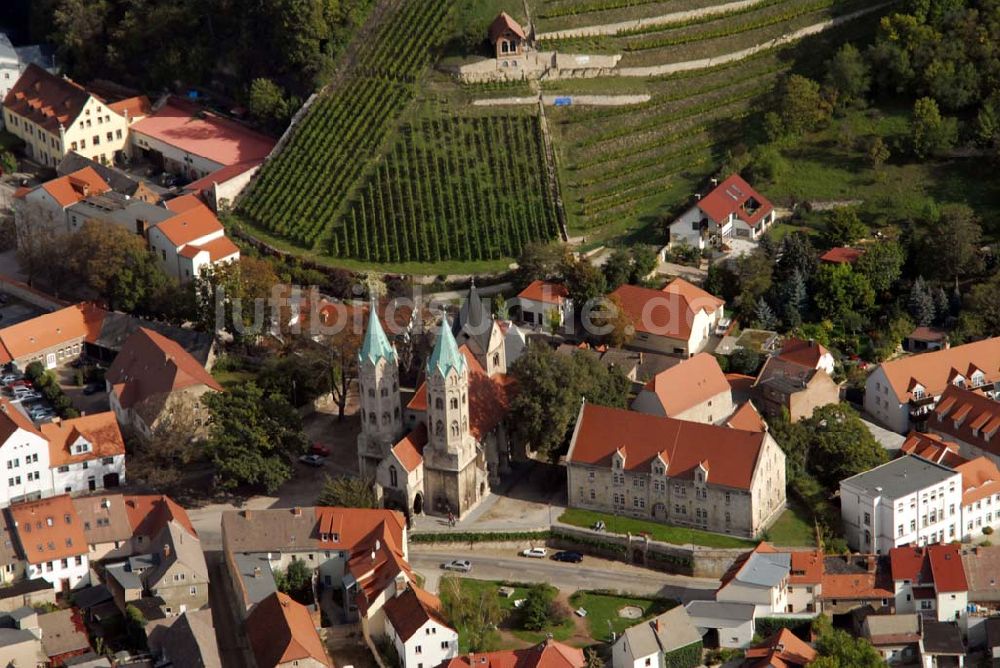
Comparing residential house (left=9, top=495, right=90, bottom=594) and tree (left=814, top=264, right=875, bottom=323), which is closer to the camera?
residential house (left=9, top=495, right=90, bottom=594)

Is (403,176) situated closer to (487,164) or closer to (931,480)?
(487,164)

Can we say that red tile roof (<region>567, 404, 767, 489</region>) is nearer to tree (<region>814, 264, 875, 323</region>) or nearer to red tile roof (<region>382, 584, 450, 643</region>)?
red tile roof (<region>382, 584, 450, 643</region>)

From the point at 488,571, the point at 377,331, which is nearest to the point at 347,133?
the point at 377,331

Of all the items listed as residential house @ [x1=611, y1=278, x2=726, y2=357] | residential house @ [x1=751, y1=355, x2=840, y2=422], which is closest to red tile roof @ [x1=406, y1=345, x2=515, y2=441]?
residential house @ [x1=611, y1=278, x2=726, y2=357]

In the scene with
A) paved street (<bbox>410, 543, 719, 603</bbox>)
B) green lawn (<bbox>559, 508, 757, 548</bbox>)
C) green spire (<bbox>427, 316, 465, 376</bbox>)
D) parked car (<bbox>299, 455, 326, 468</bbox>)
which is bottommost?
paved street (<bbox>410, 543, 719, 603</bbox>)

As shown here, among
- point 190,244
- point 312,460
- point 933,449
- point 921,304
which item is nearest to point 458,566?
point 312,460

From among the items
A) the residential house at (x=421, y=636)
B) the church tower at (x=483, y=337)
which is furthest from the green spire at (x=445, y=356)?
the residential house at (x=421, y=636)
